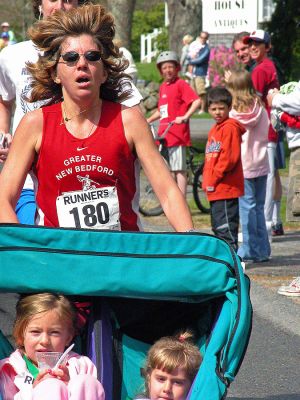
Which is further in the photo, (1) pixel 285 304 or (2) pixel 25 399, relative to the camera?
(1) pixel 285 304

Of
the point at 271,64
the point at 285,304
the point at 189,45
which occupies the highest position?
the point at 271,64

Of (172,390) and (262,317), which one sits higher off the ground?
(172,390)

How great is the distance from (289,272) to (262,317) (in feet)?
6.00

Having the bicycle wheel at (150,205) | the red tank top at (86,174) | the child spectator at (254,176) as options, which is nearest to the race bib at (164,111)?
the bicycle wheel at (150,205)

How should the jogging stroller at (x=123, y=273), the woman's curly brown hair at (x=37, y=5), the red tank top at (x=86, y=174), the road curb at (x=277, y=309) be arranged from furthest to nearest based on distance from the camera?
the road curb at (x=277, y=309)
the woman's curly brown hair at (x=37, y=5)
the red tank top at (x=86, y=174)
the jogging stroller at (x=123, y=273)

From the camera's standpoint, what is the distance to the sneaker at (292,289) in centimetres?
916

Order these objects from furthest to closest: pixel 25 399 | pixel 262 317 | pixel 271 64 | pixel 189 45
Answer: pixel 189 45, pixel 271 64, pixel 262 317, pixel 25 399

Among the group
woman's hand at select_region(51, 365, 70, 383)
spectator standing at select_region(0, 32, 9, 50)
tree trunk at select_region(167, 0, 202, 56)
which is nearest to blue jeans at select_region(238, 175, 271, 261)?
woman's hand at select_region(51, 365, 70, 383)

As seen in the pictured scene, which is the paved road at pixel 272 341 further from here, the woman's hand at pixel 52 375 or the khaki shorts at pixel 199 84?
the khaki shorts at pixel 199 84

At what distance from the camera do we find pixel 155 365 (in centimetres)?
485

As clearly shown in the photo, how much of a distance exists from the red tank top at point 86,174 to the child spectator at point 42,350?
0.54 metres

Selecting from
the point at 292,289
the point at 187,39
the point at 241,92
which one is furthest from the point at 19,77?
the point at 187,39

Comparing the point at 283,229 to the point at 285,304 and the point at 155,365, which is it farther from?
the point at 155,365

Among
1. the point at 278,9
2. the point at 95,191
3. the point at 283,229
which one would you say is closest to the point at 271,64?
the point at 283,229
